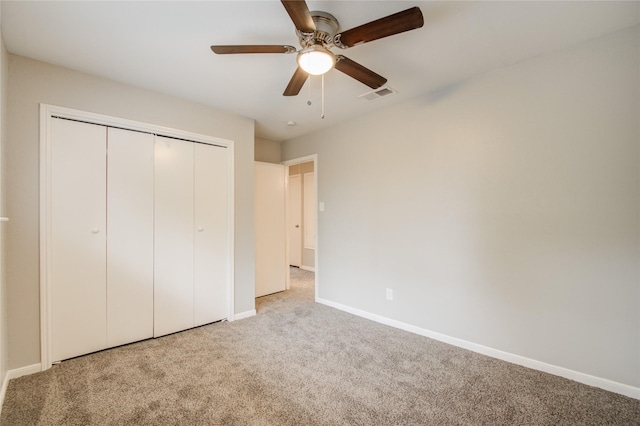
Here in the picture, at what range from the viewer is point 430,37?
6.39ft

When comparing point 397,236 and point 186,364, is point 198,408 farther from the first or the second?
point 397,236

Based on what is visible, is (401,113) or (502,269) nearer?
(502,269)

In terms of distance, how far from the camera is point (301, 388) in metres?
1.96

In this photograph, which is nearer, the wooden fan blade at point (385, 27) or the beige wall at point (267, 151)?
the wooden fan blade at point (385, 27)

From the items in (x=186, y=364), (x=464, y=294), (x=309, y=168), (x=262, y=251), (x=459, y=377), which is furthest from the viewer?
(x=309, y=168)

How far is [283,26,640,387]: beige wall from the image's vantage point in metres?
1.91

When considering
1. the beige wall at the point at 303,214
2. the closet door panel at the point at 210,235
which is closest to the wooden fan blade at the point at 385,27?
the closet door panel at the point at 210,235

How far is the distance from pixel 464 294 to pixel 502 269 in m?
0.41

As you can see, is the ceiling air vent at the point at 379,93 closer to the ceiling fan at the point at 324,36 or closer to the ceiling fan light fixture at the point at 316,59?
the ceiling fan at the point at 324,36

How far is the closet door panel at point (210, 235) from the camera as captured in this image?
10.1 feet

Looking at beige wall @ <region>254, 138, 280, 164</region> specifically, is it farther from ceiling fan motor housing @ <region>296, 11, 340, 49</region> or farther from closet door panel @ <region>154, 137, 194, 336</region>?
ceiling fan motor housing @ <region>296, 11, 340, 49</region>

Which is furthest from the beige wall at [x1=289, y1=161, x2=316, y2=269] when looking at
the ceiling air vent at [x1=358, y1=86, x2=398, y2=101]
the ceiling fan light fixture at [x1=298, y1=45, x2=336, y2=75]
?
the ceiling fan light fixture at [x1=298, y1=45, x2=336, y2=75]

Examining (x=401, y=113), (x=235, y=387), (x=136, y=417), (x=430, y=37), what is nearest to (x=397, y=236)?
(x=401, y=113)

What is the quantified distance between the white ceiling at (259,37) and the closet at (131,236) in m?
0.63
